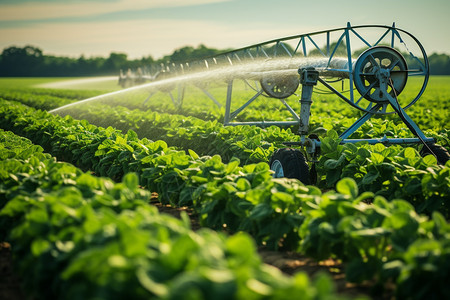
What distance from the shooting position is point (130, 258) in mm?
1965

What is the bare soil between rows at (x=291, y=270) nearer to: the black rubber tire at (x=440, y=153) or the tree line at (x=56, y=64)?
the black rubber tire at (x=440, y=153)

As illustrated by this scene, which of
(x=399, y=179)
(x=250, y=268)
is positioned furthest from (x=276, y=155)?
(x=250, y=268)

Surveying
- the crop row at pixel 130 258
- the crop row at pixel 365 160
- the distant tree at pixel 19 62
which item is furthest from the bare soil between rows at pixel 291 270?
the distant tree at pixel 19 62

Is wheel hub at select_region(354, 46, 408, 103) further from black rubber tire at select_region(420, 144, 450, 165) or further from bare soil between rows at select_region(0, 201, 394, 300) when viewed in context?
bare soil between rows at select_region(0, 201, 394, 300)

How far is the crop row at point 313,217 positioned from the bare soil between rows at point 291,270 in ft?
0.33

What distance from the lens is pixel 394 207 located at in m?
2.76

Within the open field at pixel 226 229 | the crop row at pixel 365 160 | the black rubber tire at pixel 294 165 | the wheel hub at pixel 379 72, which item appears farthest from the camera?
the wheel hub at pixel 379 72

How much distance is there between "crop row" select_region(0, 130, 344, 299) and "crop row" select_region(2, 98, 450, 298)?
0.70 m

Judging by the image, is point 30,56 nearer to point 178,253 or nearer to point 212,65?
point 212,65

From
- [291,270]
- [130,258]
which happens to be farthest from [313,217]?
[130,258]

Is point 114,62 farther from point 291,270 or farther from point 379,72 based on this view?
point 291,270

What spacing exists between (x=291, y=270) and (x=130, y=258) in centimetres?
155

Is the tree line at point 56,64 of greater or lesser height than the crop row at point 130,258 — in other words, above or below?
above

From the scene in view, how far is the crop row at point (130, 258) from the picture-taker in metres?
1.69
